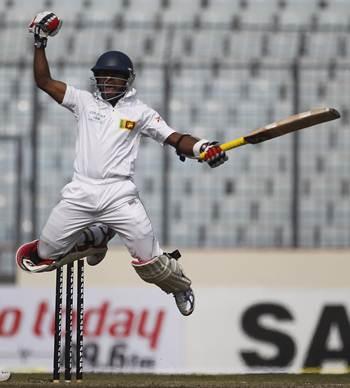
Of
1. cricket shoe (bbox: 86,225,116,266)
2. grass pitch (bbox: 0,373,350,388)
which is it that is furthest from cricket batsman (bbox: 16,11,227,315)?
grass pitch (bbox: 0,373,350,388)

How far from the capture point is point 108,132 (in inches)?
332

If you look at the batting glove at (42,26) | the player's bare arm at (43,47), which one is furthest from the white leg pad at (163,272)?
the batting glove at (42,26)

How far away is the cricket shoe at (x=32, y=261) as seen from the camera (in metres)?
8.61

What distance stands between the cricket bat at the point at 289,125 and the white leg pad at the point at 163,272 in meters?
0.78

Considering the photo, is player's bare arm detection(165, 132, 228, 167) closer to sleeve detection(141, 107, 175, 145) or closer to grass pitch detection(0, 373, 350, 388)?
sleeve detection(141, 107, 175, 145)

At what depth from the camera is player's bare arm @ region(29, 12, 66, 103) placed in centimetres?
851

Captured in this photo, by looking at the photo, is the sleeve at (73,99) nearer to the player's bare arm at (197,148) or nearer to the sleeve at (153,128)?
the sleeve at (153,128)

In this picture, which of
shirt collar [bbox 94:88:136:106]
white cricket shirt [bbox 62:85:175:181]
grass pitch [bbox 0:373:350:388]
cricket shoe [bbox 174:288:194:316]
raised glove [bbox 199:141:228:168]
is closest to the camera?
grass pitch [bbox 0:373:350:388]

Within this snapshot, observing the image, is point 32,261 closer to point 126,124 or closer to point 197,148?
point 126,124

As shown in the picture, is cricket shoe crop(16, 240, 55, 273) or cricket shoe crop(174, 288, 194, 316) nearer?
cricket shoe crop(16, 240, 55, 273)

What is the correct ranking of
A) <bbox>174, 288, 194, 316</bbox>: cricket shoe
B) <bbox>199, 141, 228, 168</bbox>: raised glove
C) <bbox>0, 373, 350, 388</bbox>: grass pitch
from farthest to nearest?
1. <bbox>174, 288, 194, 316</bbox>: cricket shoe
2. <bbox>199, 141, 228, 168</bbox>: raised glove
3. <bbox>0, 373, 350, 388</bbox>: grass pitch

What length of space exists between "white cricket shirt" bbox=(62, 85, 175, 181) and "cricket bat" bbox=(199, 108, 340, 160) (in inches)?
18.8

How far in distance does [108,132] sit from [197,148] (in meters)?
0.57

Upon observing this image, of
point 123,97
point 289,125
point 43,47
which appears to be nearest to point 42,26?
point 43,47
